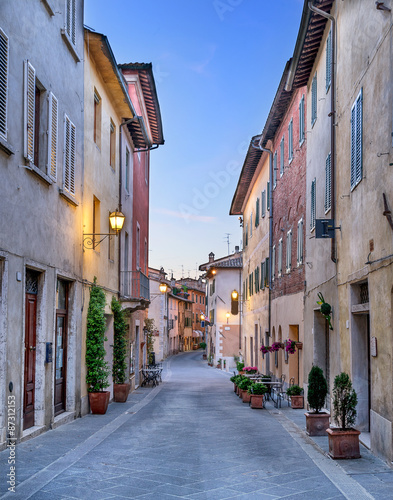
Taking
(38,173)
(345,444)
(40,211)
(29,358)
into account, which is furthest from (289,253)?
(345,444)

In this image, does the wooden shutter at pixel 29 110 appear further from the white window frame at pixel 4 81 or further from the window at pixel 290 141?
the window at pixel 290 141

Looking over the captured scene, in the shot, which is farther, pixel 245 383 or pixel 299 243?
pixel 245 383

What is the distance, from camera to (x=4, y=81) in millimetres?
9227

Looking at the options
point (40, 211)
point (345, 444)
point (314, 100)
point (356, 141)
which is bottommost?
point (345, 444)

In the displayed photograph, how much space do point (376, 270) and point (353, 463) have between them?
8.96 ft

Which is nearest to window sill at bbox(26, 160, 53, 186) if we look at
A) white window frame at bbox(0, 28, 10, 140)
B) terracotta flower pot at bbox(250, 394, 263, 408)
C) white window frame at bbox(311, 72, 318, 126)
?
white window frame at bbox(0, 28, 10, 140)

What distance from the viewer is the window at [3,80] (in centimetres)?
909

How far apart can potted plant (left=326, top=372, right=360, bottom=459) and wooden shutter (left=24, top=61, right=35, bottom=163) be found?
5.97 metres

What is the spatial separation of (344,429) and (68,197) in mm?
6981

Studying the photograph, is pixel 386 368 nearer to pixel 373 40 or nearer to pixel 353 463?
pixel 353 463

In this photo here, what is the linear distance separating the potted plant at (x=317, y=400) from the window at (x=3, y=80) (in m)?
6.41

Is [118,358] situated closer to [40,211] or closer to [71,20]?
[40,211]

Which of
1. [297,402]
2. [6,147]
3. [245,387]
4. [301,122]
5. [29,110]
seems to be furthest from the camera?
[245,387]

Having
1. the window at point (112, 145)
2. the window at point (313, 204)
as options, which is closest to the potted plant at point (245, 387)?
the window at point (313, 204)
